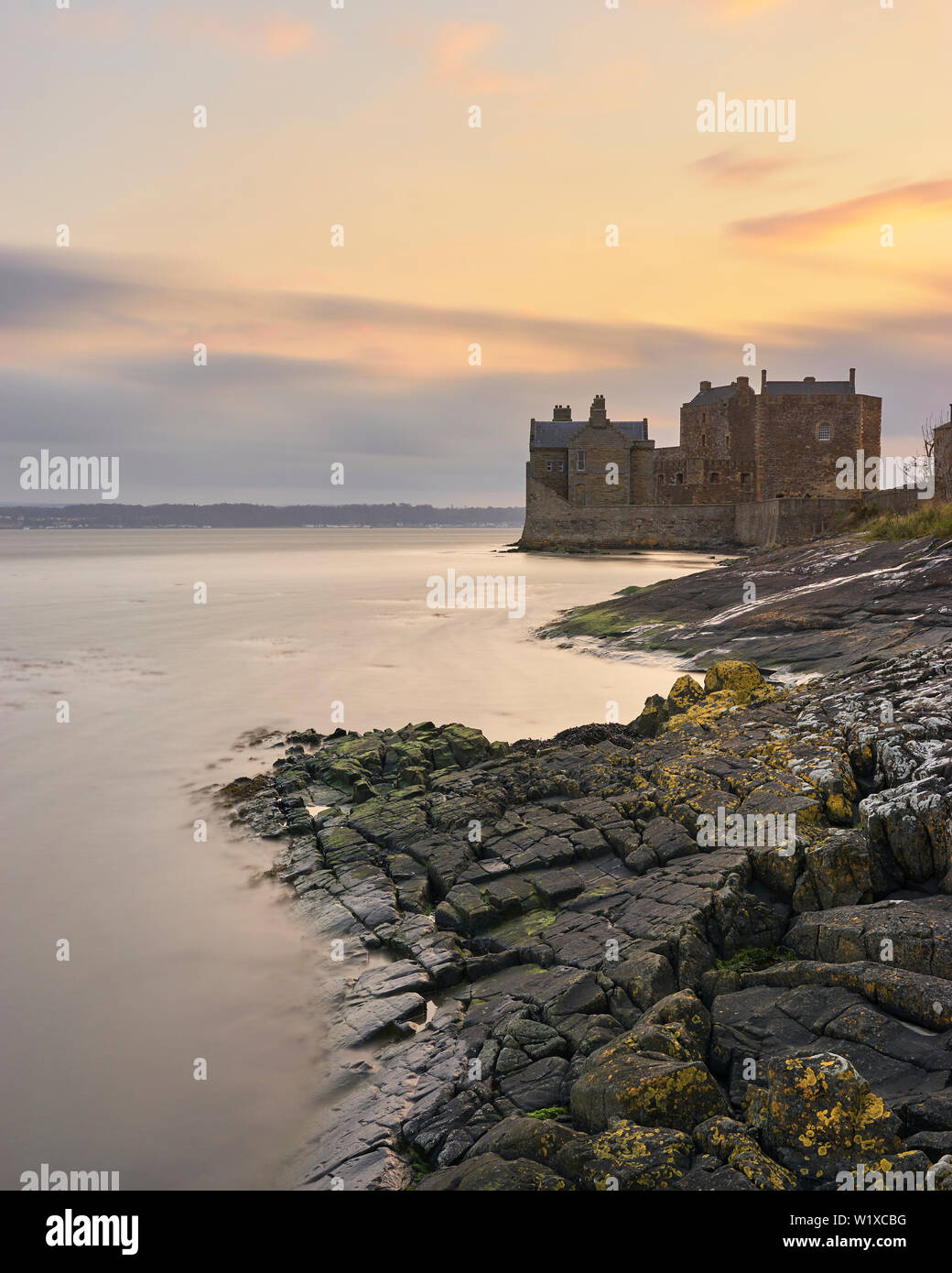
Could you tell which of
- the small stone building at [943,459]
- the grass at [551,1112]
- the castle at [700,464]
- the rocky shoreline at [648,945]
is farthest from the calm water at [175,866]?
the castle at [700,464]

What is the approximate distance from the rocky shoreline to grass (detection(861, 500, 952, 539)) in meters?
10.9

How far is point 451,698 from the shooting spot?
713 inches

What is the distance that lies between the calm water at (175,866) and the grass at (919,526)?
8343mm

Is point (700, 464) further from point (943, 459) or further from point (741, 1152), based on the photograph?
point (741, 1152)

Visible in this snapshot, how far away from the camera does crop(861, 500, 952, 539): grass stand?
2108cm

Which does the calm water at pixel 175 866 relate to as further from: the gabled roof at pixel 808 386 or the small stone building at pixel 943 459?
the gabled roof at pixel 808 386

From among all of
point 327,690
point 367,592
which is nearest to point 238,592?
point 367,592

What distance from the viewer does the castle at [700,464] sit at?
217 feet

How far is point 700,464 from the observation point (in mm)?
71375

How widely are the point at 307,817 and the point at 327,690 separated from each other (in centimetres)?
902

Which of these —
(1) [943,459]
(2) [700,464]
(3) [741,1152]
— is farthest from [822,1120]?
(2) [700,464]

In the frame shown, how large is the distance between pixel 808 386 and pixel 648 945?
73.8m

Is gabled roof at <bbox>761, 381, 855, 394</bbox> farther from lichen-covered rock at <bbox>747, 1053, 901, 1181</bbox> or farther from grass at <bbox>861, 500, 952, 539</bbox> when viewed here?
lichen-covered rock at <bbox>747, 1053, 901, 1181</bbox>
